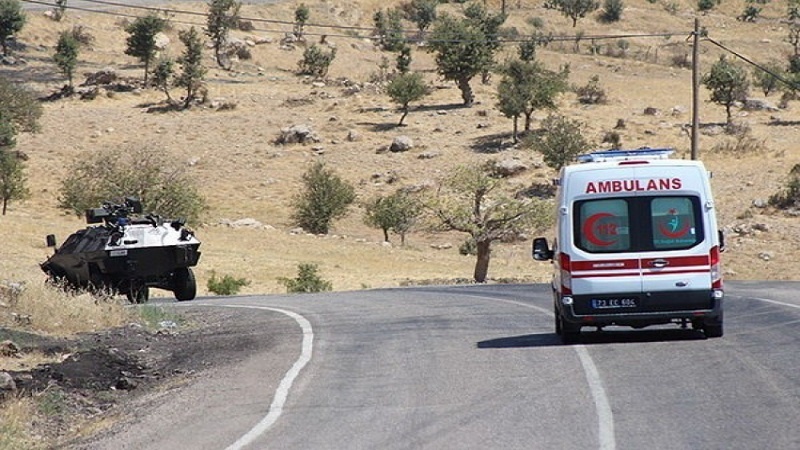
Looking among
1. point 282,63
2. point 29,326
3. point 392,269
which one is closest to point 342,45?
point 282,63

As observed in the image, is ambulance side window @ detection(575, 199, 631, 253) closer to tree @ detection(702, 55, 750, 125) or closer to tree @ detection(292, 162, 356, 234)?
tree @ detection(292, 162, 356, 234)

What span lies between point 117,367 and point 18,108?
52.2m

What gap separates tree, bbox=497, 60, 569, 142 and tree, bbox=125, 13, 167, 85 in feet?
78.1

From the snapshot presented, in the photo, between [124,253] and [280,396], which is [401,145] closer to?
[124,253]

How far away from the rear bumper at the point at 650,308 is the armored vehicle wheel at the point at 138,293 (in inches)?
575

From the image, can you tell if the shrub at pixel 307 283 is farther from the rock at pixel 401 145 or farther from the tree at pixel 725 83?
the tree at pixel 725 83

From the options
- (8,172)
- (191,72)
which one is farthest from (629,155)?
(191,72)

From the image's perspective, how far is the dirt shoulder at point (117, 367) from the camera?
44.7 feet

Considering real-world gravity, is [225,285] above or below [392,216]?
below

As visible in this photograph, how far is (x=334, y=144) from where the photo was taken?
7319 cm

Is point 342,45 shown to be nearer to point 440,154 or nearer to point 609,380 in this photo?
point 440,154

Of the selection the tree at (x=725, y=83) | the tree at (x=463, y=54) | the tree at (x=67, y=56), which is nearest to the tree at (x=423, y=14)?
the tree at (x=463, y=54)

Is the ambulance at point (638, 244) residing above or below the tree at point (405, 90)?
below

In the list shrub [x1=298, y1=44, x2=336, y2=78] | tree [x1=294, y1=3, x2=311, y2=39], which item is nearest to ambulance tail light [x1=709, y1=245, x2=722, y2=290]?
shrub [x1=298, y1=44, x2=336, y2=78]
